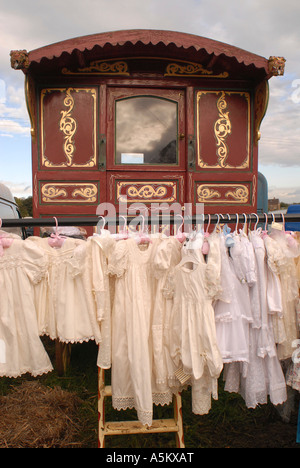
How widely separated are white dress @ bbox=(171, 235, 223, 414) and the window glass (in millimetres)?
2956

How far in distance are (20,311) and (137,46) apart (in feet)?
11.8

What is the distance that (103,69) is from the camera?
4.36 m

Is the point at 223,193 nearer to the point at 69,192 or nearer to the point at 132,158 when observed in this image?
the point at 132,158

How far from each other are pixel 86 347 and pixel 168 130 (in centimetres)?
324

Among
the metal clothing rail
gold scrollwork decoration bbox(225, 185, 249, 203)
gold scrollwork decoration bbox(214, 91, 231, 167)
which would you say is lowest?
the metal clothing rail

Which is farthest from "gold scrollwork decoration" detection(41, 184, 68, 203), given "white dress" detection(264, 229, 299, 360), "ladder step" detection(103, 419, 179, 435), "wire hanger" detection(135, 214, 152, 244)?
"white dress" detection(264, 229, 299, 360)

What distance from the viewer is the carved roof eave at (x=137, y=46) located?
3.87 metres

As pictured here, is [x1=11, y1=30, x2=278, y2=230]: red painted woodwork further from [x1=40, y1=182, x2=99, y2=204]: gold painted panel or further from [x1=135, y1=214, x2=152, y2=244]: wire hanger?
[x1=135, y1=214, x2=152, y2=244]: wire hanger

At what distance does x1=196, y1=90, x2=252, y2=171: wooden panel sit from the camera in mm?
4570

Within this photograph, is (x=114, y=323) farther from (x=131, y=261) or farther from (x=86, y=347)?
(x=86, y=347)

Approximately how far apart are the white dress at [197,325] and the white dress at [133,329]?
0.16 metres

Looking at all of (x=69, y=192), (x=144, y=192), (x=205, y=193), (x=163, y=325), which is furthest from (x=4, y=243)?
(x=205, y=193)

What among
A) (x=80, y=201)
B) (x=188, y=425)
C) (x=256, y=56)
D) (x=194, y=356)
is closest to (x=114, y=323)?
(x=194, y=356)

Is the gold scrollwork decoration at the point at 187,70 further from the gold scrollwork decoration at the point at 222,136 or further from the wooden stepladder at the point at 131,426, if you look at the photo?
the wooden stepladder at the point at 131,426
